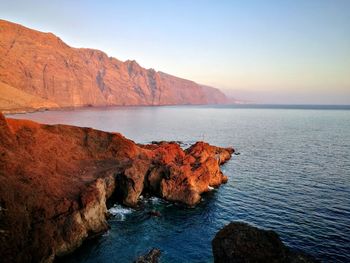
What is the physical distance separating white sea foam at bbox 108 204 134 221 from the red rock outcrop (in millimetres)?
1750

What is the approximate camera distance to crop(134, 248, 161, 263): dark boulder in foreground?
30.3m

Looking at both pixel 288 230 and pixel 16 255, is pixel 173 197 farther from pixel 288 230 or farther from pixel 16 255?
pixel 16 255

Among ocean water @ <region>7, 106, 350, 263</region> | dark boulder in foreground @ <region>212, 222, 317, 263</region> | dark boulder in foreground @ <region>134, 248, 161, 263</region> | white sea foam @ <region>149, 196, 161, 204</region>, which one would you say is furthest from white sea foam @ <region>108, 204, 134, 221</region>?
dark boulder in foreground @ <region>212, 222, 317, 263</region>

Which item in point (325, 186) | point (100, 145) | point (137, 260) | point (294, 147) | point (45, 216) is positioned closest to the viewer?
point (137, 260)

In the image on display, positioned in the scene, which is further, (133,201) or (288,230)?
(133,201)

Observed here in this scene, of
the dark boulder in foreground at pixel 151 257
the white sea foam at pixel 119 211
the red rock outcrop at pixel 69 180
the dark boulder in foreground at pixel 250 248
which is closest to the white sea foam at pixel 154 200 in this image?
the red rock outcrop at pixel 69 180

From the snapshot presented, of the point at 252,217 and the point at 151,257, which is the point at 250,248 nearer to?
the point at 151,257

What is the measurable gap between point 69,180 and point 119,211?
8.96 metres

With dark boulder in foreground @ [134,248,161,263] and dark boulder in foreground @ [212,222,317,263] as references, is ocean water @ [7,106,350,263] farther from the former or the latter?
dark boulder in foreground @ [212,222,317,263]

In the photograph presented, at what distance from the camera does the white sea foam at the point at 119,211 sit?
1667 inches

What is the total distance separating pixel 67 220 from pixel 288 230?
1114 inches

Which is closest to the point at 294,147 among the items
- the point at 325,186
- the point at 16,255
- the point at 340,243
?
the point at 325,186

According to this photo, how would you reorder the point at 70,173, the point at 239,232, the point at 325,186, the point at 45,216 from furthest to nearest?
the point at 325,186 < the point at 70,173 < the point at 45,216 < the point at 239,232

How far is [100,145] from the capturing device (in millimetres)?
58938
